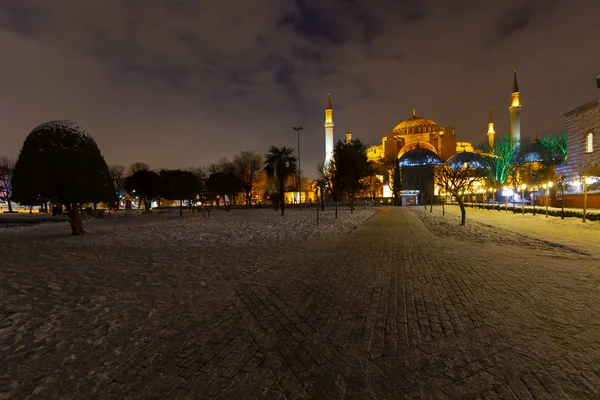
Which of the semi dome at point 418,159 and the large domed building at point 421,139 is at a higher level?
the large domed building at point 421,139

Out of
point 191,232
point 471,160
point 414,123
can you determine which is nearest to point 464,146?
point 414,123

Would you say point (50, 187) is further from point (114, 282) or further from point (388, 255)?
point (388, 255)

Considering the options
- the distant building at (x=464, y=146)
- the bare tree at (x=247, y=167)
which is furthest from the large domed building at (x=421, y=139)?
the bare tree at (x=247, y=167)

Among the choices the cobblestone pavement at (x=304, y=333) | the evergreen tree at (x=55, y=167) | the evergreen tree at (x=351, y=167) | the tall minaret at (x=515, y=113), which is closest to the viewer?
the cobblestone pavement at (x=304, y=333)

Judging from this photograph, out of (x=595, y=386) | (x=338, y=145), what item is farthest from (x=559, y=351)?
(x=338, y=145)

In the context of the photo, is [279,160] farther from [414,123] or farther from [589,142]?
[414,123]

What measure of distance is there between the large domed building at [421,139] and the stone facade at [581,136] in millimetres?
50219

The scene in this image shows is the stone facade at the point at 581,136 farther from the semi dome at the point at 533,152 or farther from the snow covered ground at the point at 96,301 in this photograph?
the snow covered ground at the point at 96,301

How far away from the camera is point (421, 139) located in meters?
106

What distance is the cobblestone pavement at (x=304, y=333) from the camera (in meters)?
3.12

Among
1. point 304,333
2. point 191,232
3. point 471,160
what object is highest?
point 471,160

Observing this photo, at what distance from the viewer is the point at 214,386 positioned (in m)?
3.08

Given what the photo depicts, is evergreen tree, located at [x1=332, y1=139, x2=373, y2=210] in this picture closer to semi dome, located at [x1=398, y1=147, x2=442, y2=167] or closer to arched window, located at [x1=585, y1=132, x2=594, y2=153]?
arched window, located at [x1=585, y1=132, x2=594, y2=153]

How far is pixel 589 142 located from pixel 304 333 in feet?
201
